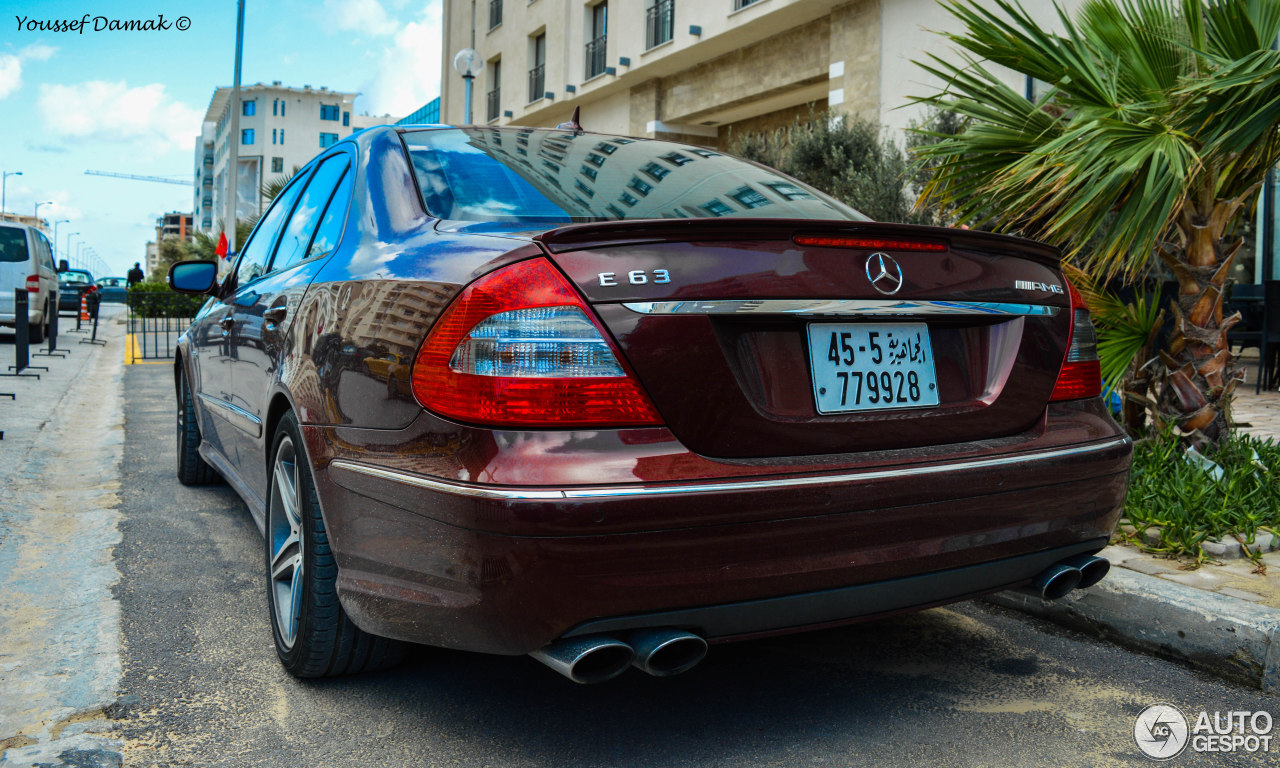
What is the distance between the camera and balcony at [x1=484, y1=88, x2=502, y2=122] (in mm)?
27078

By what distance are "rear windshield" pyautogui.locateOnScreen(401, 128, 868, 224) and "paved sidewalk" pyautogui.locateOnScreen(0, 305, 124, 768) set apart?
149 centimetres

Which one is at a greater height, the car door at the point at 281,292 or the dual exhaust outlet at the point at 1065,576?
the car door at the point at 281,292

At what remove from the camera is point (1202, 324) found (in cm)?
409

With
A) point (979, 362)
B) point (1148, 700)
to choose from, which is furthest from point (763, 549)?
point (1148, 700)

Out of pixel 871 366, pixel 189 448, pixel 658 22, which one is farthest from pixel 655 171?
pixel 658 22

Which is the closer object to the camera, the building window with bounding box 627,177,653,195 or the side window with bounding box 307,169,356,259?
the building window with bounding box 627,177,653,195

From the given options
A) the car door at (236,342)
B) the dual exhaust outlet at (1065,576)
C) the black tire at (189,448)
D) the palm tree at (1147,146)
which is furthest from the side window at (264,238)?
the dual exhaust outlet at (1065,576)

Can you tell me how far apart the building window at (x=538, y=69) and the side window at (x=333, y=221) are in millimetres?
22195

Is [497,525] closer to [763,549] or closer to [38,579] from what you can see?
[763,549]

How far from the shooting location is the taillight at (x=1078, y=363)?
8.15 ft

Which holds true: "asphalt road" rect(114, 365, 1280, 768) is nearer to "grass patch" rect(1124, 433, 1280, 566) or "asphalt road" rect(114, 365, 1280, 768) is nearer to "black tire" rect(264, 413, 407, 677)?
"black tire" rect(264, 413, 407, 677)

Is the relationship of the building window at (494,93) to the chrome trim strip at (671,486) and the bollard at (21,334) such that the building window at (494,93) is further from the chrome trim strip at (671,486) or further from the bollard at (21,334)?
the chrome trim strip at (671,486)

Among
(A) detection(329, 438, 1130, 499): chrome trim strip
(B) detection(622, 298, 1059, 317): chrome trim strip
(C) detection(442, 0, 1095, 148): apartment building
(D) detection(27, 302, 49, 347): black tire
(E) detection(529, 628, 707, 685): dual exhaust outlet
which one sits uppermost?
(C) detection(442, 0, 1095, 148): apartment building

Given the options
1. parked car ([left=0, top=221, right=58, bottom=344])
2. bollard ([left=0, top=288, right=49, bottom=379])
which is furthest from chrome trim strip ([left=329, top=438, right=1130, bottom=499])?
parked car ([left=0, top=221, right=58, bottom=344])
